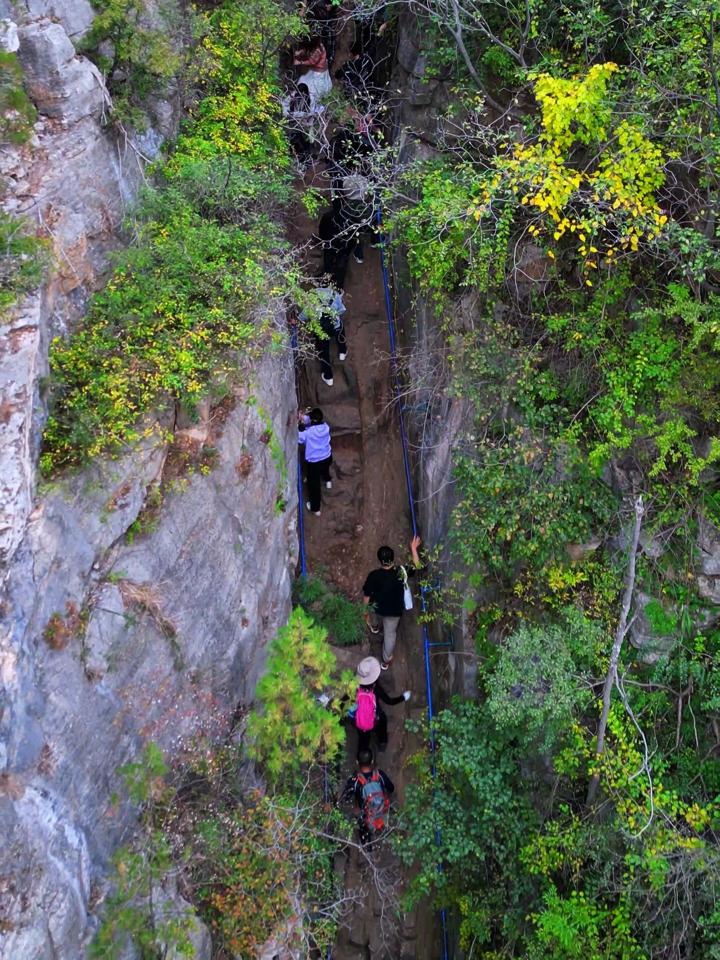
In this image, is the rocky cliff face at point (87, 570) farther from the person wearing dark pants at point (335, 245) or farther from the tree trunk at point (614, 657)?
the tree trunk at point (614, 657)

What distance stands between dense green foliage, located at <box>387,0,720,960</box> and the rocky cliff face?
9.79ft

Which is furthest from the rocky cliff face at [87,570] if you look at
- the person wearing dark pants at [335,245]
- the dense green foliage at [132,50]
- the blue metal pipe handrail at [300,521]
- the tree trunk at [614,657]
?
the tree trunk at [614,657]

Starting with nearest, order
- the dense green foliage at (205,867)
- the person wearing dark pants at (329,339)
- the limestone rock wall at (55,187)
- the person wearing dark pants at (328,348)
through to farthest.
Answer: the limestone rock wall at (55,187) < the dense green foliage at (205,867) < the person wearing dark pants at (329,339) < the person wearing dark pants at (328,348)

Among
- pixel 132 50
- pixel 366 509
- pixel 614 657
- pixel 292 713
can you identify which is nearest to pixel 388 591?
pixel 366 509

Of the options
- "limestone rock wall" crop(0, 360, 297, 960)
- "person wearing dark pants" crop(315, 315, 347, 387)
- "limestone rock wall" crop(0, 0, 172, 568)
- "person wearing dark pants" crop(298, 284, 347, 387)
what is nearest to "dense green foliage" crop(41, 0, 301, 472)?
"limestone rock wall" crop(0, 0, 172, 568)

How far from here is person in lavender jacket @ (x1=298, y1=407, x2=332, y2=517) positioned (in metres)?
10.4

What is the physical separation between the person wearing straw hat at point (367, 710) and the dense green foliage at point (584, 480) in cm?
97

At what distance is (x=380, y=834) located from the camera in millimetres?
9164

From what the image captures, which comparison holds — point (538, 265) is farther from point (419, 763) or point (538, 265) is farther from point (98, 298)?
point (419, 763)

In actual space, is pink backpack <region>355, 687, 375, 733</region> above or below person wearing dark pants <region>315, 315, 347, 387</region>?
below

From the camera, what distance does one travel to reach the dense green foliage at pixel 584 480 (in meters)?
6.93

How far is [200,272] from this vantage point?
756cm

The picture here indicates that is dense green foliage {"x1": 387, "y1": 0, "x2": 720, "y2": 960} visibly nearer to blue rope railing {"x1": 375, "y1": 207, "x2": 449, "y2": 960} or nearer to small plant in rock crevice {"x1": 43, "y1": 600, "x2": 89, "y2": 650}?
blue rope railing {"x1": 375, "y1": 207, "x2": 449, "y2": 960}

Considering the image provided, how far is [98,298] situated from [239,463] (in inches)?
94.2
